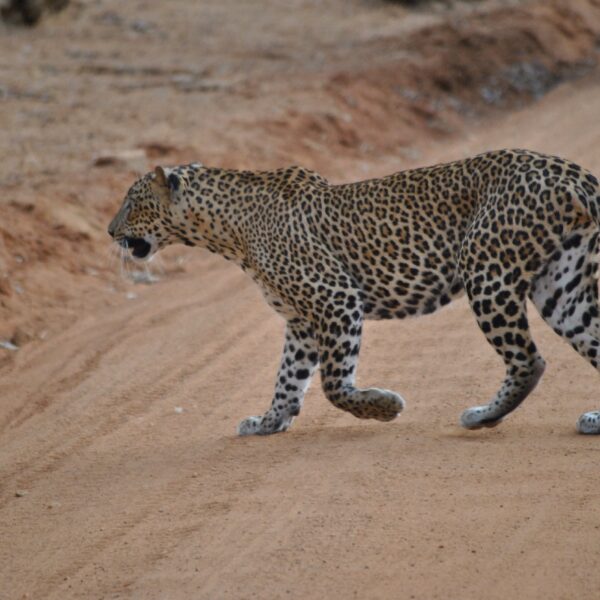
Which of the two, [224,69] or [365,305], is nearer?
[365,305]

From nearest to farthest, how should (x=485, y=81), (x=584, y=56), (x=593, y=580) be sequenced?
(x=593, y=580) < (x=485, y=81) < (x=584, y=56)

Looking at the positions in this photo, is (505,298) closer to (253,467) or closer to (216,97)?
(253,467)

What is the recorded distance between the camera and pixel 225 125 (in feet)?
50.5

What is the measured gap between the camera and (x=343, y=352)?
7.96m

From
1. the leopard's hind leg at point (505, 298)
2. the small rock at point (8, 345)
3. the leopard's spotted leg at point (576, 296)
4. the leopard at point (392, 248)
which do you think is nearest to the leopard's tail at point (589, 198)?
the leopard at point (392, 248)

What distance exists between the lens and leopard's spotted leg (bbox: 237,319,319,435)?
843cm

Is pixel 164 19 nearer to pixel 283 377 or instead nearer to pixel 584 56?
pixel 584 56

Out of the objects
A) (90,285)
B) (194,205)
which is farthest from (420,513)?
(90,285)

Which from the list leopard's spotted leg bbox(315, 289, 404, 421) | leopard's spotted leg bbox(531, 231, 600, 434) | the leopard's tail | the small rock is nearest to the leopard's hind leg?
leopard's spotted leg bbox(531, 231, 600, 434)

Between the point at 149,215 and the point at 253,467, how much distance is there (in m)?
2.00

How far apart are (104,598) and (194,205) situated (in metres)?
3.13

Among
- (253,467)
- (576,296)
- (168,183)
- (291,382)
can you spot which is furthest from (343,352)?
(168,183)

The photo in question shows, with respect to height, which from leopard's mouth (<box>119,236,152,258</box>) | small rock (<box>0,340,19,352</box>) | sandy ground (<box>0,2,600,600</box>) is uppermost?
leopard's mouth (<box>119,236,152,258</box>)

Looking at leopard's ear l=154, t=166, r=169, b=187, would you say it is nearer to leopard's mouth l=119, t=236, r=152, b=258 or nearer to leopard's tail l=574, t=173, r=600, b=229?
leopard's mouth l=119, t=236, r=152, b=258
